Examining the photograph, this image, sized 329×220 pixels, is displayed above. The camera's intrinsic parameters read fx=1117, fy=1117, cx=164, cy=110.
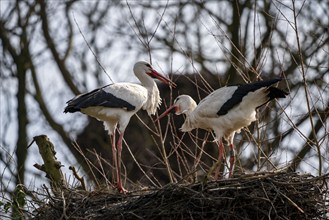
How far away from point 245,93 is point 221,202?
1.66 metres

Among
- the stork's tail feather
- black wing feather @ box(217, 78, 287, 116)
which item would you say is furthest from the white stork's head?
the stork's tail feather

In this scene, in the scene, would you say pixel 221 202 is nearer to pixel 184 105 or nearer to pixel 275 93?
pixel 275 93

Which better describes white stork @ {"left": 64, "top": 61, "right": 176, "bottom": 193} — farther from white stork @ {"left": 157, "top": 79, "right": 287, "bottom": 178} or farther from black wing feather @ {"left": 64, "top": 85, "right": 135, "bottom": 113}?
white stork @ {"left": 157, "top": 79, "right": 287, "bottom": 178}

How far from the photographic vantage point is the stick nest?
996 centimetres

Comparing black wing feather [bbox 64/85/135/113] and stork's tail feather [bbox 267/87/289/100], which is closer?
stork's tail feather [bbox 267/87/289/100]

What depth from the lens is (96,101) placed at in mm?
11648

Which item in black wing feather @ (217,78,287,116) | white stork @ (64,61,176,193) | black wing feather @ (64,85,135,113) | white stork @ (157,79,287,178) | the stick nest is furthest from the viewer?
white stork @ (64,61,176,193)

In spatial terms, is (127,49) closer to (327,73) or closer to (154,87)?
(327,73)

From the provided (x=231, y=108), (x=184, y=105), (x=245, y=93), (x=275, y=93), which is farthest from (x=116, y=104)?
(x=275, y=93)

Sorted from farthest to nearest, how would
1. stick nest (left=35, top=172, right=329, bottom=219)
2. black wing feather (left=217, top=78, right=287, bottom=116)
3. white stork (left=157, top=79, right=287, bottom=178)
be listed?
white stork (left=157, top=79, right=287, bottom=178) < black wing feather (left=217, top=78, right=287, bottom=116) < stick nest (left=35, top=172, right=329, bottom=219)

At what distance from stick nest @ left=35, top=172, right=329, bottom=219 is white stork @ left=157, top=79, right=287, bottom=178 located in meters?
0.85

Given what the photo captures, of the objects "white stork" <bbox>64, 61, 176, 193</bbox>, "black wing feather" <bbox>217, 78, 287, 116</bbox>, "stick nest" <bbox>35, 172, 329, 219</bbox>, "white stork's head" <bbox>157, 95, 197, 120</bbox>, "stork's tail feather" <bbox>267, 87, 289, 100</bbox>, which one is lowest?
"stick nest" <bbox>35, 172, 329, 219</bbox>

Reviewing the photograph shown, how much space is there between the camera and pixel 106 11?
63.5 ft

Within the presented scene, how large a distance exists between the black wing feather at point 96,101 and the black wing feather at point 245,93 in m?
1.08
